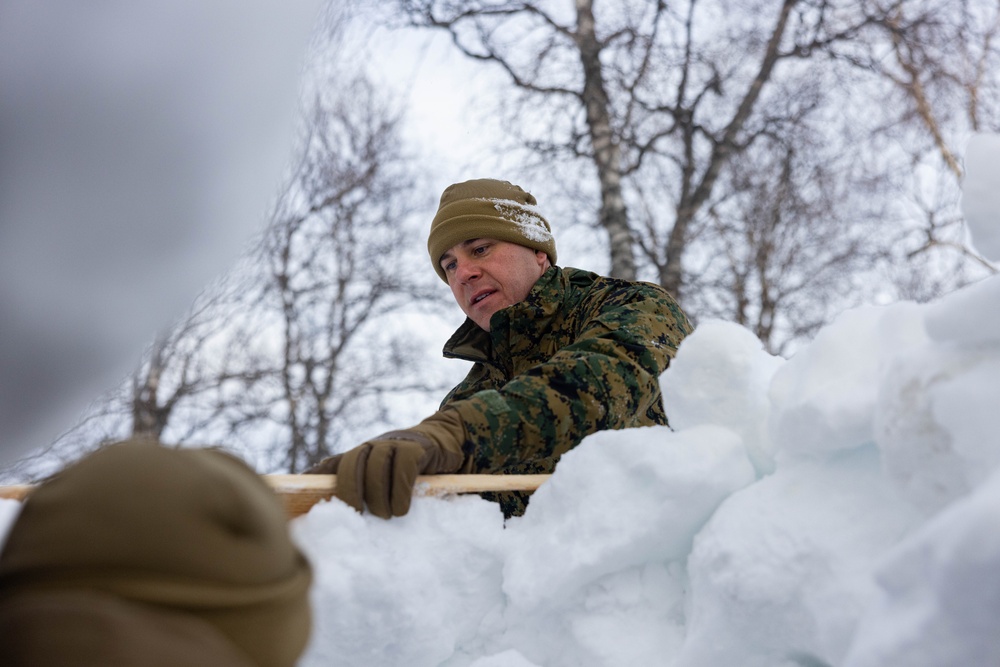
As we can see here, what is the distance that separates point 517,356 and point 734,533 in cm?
119

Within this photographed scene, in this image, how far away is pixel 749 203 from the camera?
710 cm

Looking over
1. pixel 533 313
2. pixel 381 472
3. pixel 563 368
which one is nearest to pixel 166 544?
pixel 381 472

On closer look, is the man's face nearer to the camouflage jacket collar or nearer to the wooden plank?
the camouflage jacket collar

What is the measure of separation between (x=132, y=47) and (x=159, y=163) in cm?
9

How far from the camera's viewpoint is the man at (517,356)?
1332mm

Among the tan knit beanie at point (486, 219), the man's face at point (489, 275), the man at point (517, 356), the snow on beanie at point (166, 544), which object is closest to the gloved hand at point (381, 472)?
the man at point (517, 356)

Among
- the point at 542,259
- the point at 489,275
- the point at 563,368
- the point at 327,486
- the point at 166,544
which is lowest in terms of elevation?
the point at 166,544

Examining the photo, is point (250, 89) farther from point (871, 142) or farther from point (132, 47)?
point (871, 142)

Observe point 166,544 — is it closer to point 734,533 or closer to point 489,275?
point 734,533

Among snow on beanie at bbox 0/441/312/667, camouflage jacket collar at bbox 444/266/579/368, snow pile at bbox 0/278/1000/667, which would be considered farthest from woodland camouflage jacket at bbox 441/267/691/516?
snow on beanie at bbox 0/441/312/667

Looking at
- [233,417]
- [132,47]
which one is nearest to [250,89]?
[132,47]

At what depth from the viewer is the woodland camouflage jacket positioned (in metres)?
1.55

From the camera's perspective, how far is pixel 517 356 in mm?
2207

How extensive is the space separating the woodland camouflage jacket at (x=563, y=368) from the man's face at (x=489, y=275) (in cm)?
11
